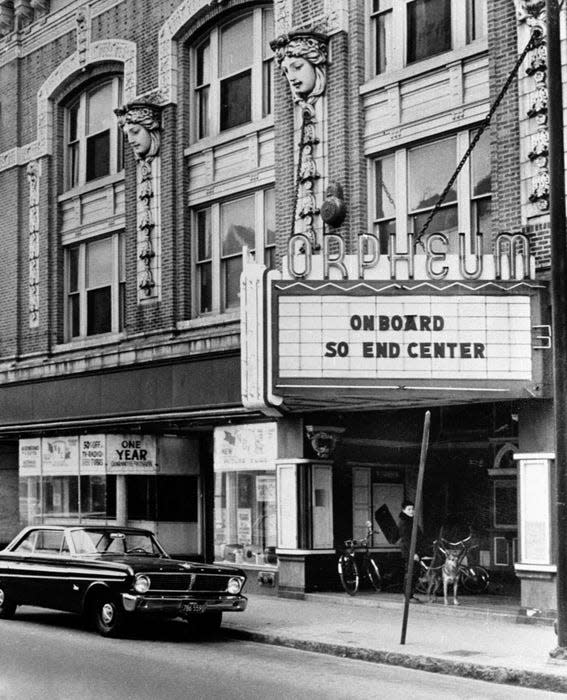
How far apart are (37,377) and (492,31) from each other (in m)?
14.0

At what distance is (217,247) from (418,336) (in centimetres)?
783

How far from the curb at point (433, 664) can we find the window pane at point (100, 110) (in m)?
14.6

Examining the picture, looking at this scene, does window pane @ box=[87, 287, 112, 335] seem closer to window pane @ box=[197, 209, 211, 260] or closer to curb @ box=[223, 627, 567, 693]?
window pane @ box=[197, 209, 211, 260]

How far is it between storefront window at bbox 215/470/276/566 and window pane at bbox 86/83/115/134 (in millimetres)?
9039

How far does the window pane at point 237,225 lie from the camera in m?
23.2

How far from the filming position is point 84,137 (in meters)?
27.7

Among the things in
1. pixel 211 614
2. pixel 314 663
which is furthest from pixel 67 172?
pixel 314 663

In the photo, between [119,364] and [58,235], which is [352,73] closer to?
[119,364]

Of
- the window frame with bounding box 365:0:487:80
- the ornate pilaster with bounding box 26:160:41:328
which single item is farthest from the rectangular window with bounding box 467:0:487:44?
the ornate pilaster with bounding box 26:160:41:328

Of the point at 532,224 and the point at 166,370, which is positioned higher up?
the point at 532,224

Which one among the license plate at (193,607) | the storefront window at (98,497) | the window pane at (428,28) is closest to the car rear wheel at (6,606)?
the license plate at (193,607)

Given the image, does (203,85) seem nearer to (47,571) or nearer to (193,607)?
(47,571)

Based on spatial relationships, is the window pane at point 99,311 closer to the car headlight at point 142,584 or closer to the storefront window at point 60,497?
the storefront window at point 60,497

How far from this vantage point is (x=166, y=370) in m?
23.6
